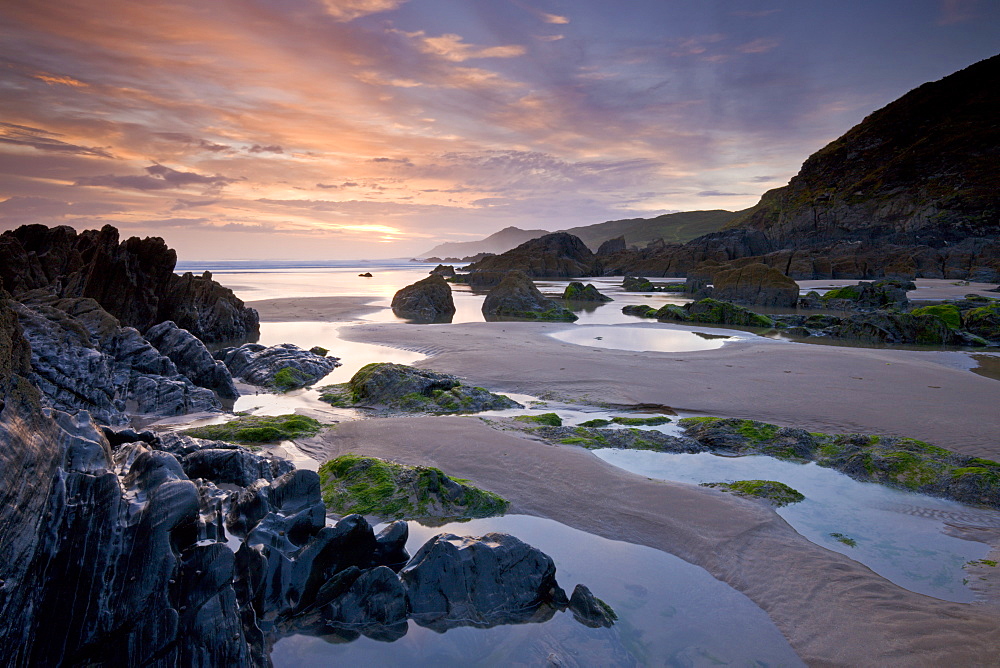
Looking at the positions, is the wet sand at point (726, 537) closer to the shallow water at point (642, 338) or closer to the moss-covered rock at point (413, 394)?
the moss-covered rock at point (413, 394)

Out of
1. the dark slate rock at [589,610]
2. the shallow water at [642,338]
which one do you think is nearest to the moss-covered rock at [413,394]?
the dark slate rock at [589,610]

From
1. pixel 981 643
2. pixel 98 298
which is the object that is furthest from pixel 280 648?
pixel 98 298

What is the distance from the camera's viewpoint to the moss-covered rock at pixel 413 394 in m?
9.32

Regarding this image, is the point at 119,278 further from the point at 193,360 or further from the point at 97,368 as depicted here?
the point at 97,368

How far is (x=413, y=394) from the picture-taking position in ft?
31.7

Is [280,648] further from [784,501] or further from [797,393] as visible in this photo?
[797,393]

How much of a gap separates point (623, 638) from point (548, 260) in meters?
70.7

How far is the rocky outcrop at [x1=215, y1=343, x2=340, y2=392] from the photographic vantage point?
11250 millimetres

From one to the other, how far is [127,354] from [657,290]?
1528 inches

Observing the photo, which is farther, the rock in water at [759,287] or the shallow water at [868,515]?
the rock in water at [759,287]

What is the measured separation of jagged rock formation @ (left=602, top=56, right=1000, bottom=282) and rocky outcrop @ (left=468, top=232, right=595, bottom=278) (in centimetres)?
678

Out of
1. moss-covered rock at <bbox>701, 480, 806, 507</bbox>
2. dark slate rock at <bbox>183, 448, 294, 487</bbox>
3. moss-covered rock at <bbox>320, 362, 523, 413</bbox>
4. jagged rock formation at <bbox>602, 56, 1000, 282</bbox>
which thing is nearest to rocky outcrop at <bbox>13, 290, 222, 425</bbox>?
moss-covered rock at <bbox>320, 362, 523, 413</bbox>

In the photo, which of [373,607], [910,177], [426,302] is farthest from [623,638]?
[910,177]

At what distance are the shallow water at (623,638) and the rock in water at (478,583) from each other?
0.11 m
